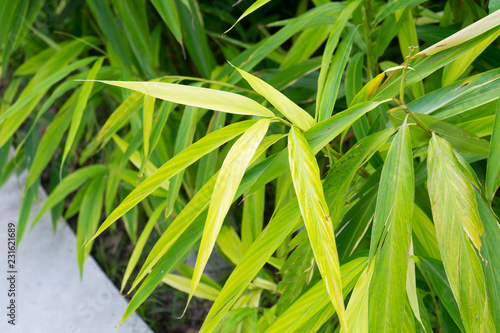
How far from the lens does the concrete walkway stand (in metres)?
1.00

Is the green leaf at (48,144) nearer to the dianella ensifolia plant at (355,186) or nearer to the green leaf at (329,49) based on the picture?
the dianella ensifolia plant at (355,186)

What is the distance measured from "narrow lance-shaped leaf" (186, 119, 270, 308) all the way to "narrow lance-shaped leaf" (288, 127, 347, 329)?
35 mm

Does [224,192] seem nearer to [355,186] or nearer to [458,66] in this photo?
[355,186]

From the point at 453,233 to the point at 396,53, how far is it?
772 mm

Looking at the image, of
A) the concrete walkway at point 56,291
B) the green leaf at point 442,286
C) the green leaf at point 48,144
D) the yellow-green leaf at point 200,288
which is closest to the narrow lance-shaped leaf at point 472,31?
the green leaf at point 442,286

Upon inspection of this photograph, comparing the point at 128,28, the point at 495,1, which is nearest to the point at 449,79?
the point at 495,1

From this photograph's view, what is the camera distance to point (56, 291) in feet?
3.48

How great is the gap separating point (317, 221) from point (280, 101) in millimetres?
143

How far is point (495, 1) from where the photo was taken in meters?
0.39

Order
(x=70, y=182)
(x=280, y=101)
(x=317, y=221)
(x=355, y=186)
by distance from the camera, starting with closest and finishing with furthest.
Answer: (x=317, y=221)
(x=280, y=101)
(x=355, y=186)
(x=70, y=182)

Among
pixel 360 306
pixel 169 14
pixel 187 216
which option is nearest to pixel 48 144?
pixel 169 14

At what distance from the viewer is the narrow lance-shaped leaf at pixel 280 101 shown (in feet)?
1.29

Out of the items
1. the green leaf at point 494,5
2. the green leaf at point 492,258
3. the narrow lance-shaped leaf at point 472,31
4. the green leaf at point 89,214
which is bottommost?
the green leaf at point 89,214

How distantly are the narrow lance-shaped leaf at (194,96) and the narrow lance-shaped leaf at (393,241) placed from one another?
0.13 meters
